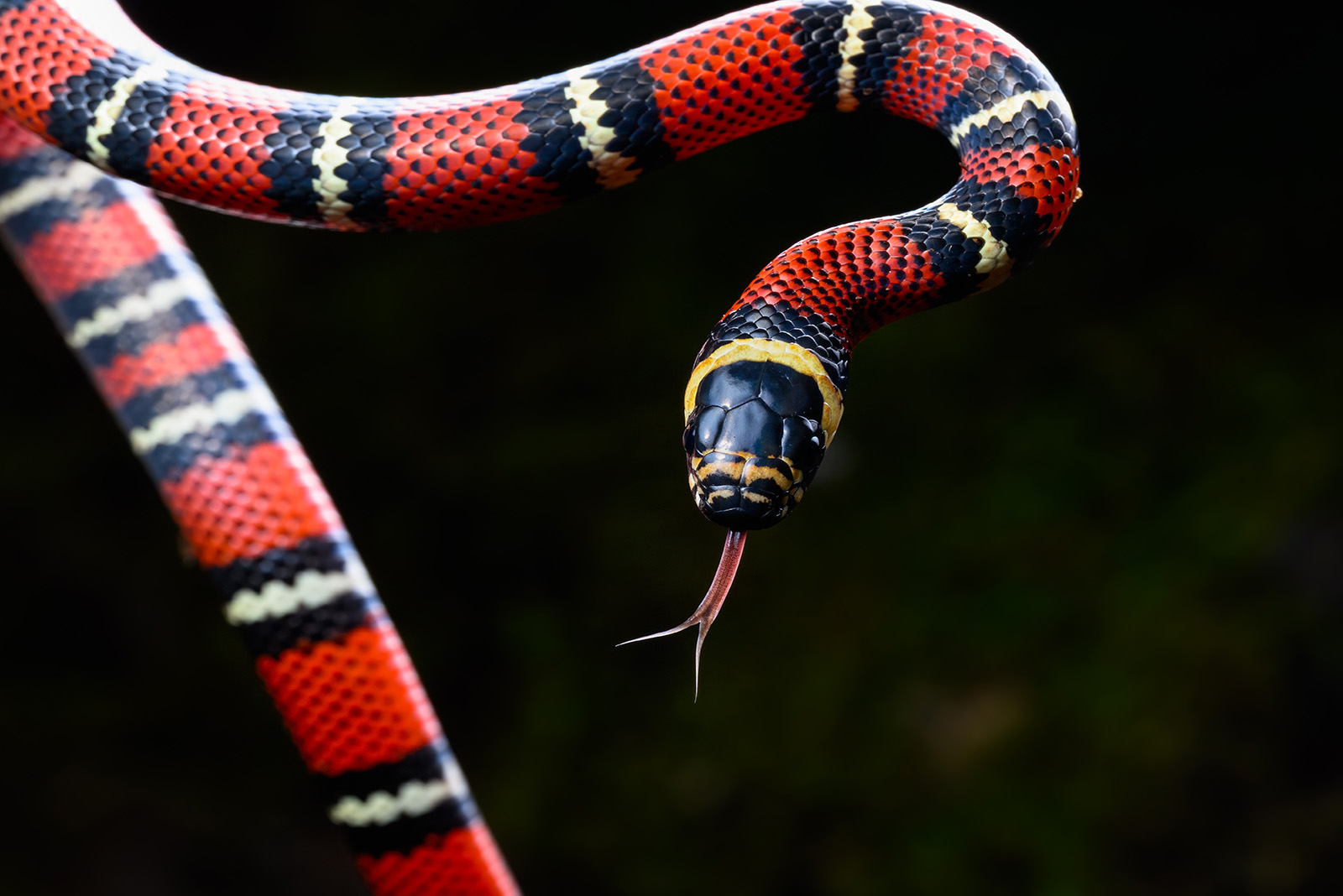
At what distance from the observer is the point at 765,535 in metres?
3.79

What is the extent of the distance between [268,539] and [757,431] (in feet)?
3.37

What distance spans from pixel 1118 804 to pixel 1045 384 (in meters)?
1.36

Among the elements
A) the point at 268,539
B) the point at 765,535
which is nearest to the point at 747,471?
the point at 268,539

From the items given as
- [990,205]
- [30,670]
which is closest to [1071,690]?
[990,205]

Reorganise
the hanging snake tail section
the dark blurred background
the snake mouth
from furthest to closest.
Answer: the dark blurred background, the hanging snake tail section, the snake mouth

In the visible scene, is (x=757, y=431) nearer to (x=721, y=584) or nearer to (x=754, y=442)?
(x=754, y=442)

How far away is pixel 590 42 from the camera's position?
4.01m

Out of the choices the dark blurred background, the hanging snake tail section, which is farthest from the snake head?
the dark blurred background

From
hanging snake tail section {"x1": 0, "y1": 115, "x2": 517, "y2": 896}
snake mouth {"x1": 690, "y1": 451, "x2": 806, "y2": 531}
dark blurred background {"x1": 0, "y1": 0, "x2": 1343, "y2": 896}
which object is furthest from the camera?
dark blurred background {"x1": 0, "y1": 0, "x2": 1343, "y2": 896}

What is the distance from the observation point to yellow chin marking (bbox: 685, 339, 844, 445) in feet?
4.92

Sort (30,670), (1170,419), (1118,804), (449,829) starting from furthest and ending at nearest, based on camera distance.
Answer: (30,670) < (1170,419) < (1118,804) < (449,829)

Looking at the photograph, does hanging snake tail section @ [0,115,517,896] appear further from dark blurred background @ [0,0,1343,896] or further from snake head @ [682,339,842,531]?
dark blurred background @ [0,0,1343,896]

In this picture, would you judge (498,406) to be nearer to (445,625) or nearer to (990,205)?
(445,625)

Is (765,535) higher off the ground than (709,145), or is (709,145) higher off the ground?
(709,145)
